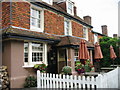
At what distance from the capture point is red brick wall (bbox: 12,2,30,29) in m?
8.29

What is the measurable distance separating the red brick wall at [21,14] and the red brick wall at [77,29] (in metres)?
6.46

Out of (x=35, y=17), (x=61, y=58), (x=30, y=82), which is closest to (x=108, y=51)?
(x=61, y=58)

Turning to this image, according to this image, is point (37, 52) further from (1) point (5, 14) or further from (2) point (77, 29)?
(2) point (77, 29)

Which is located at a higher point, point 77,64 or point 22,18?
point 22,18

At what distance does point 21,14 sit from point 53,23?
3598 mm

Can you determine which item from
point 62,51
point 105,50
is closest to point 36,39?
point 62,51

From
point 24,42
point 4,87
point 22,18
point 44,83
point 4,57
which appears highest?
point 22,18

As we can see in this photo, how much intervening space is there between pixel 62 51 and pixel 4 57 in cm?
539

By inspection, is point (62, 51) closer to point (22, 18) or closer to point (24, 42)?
point (24, 42)

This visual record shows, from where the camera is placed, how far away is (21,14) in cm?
871

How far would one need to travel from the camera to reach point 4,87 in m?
7.13

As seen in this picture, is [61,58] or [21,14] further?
[61,58]

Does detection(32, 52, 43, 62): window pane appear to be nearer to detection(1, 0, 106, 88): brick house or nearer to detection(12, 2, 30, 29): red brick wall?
detection(1, 0, 106, 88): brick house

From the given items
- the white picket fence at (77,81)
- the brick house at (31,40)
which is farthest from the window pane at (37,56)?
the white picket fence at (77,81)
